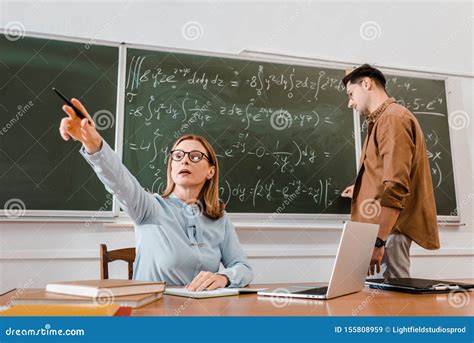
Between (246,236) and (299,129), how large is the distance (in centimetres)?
75

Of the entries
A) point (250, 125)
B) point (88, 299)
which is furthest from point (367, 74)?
point (88, 299)

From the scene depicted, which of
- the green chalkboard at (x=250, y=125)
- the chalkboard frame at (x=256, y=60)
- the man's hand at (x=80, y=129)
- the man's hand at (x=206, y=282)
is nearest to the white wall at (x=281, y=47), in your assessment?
the chalkboard frame at (x=256, y=60)

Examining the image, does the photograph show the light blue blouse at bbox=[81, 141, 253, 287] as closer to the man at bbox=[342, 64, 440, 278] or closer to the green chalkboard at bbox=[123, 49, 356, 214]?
the man at bbox=[342, 64, 440, 278]

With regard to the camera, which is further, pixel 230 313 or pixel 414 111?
pixel 414 111

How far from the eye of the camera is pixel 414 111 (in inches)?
121

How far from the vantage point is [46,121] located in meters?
2.44

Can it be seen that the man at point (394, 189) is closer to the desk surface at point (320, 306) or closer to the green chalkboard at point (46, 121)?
the desk surface at point (320, 306)

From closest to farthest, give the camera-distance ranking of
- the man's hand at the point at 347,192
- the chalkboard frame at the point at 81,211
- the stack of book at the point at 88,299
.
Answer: the stack of book at the point at 88,299
the chalkboard frame at the point at 81,211
the man's hand at the point at 347,192

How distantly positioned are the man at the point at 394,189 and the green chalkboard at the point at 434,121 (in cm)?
95

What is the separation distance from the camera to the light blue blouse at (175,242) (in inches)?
63.1

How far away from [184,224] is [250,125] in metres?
1.20
